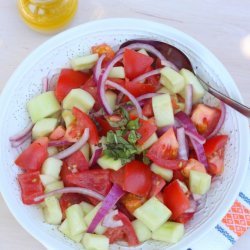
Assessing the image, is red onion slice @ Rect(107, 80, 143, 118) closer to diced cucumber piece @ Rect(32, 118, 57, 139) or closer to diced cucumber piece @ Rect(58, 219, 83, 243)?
diced cucumber piece @ Rect(32, 118, 57, 139)

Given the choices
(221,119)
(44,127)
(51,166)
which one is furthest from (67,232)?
(221,119)

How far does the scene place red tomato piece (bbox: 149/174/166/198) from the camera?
1.25 metres

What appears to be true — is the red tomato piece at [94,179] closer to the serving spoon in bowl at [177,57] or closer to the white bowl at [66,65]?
the white bowl at [66,65]

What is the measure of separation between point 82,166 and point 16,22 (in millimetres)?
583

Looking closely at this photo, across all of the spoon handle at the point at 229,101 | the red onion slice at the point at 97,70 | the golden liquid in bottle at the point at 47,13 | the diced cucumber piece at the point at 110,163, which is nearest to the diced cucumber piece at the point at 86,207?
the diced cucumber piece at the point at 110,163

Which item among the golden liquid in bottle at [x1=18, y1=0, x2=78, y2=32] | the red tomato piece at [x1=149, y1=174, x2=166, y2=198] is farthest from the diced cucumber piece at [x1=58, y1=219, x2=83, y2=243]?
the golden liquid in bottle at [x1=18, y1=0, x2=78, y2=32]

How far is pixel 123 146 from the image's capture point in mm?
1220

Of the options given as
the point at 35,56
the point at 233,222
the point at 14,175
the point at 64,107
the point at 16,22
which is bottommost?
the point at 233,222

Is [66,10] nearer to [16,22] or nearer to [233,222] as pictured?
[16,22]

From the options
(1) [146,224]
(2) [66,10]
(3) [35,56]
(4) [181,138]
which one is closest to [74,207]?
(1) [146,224]

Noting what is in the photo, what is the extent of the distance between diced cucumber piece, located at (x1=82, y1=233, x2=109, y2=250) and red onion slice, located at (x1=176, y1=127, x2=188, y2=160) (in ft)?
0.92

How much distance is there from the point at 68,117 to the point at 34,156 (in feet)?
0.44

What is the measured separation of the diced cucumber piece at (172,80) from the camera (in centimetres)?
131

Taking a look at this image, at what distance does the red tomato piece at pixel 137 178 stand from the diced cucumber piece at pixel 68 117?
19 cm
